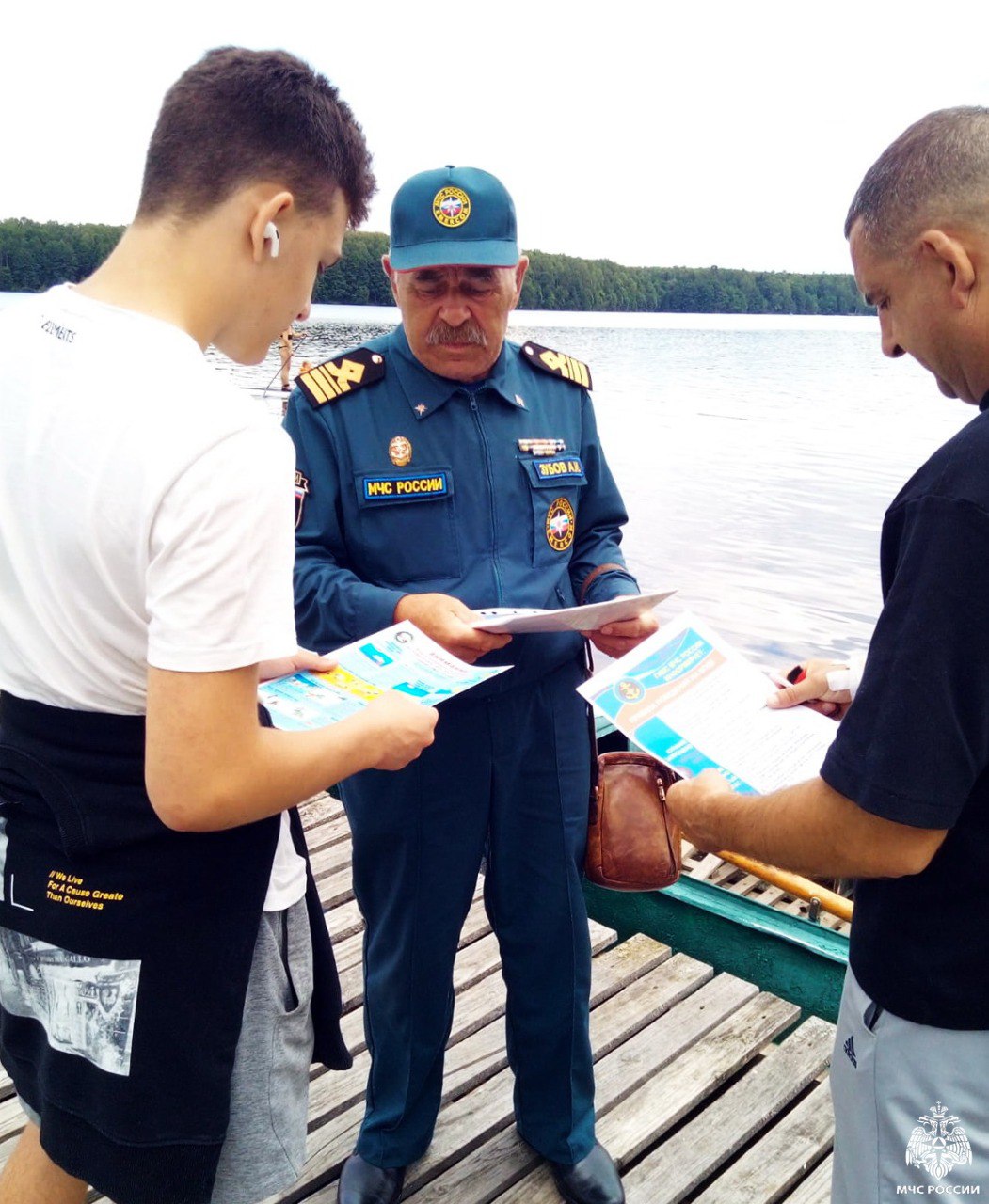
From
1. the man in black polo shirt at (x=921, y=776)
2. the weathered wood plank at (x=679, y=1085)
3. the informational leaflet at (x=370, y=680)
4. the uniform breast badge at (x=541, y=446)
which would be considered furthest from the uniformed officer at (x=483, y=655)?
the man in black polo shirt at (x=921, y=776)

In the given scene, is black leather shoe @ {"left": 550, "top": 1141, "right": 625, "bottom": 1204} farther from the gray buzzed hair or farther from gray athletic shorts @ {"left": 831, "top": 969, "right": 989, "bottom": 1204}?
the gray buzzed hair

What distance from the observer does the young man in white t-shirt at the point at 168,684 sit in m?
1.10

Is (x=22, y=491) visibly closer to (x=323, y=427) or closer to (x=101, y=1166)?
(x=101, y=1166)

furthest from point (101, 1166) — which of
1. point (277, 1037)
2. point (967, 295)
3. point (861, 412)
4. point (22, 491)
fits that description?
point (861, 412)

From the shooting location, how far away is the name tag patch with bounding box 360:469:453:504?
2.13 metres

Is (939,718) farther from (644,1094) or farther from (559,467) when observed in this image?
(644,1094)

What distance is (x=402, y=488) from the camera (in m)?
2.13

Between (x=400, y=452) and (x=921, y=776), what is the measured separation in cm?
133

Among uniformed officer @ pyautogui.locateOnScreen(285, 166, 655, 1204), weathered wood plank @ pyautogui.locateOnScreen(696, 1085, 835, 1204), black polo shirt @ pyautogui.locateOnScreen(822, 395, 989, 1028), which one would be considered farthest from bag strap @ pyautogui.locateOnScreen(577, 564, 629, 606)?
weathered wood plank @ pyautogui.locateOnScreen(696, 1085, 835, 1204)

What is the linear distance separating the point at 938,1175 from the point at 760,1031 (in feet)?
5.33

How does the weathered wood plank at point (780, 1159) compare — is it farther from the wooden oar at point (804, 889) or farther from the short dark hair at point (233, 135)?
the short dark hair at point (233, 135)

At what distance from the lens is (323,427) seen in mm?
2152

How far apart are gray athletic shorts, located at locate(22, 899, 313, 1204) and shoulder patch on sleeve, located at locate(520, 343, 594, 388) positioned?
4.56ft

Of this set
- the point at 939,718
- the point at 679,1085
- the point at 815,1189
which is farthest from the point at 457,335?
the point at 815,1189
